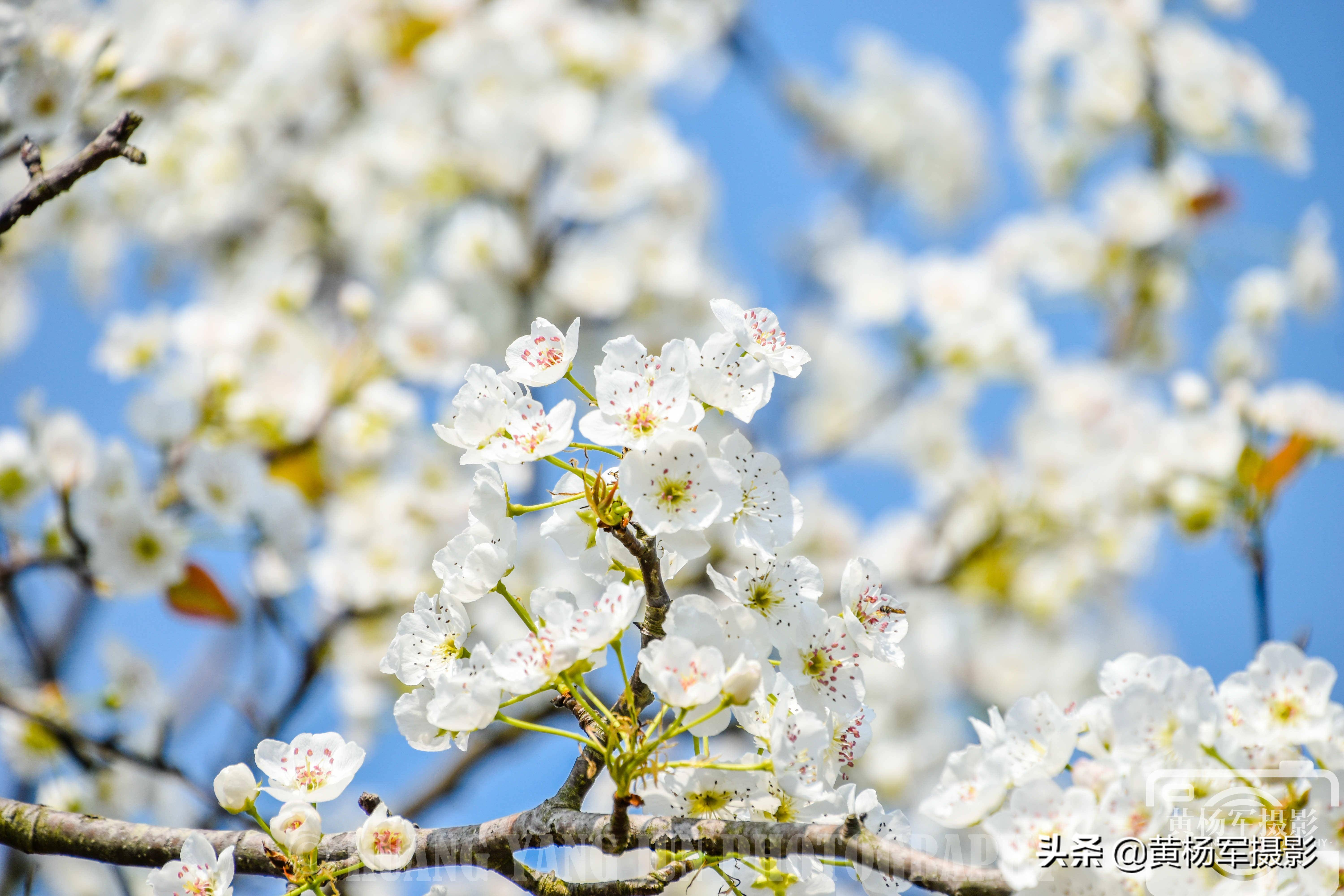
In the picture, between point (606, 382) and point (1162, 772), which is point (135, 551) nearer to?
point (606, 382)

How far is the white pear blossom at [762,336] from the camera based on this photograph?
0.97 meters

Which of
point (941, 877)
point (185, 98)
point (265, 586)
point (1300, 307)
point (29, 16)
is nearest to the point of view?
point (941, 877)

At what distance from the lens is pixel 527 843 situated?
0.92 m

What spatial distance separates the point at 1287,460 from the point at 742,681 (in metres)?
2.12

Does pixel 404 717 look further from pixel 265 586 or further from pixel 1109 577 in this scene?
pixel 1109 577

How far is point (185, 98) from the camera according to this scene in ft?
8.87

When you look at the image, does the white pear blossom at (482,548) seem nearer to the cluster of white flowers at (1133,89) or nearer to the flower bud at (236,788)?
the flower bud at (236,788)

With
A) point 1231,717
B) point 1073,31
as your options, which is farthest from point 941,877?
point 1073,31

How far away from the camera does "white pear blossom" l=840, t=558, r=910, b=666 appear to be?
1012mm

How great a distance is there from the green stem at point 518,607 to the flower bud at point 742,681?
0.20 m

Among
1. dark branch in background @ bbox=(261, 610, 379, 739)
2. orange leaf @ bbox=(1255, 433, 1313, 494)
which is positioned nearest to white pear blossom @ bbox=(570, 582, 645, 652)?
dark branch in background @ bbox=(261, 610, 379, 739)

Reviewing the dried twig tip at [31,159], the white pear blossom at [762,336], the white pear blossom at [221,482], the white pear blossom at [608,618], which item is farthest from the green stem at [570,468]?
the white pear blossom at [221,482]

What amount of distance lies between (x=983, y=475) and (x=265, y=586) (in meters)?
2.89

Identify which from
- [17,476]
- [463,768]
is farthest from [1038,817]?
[17,476]
